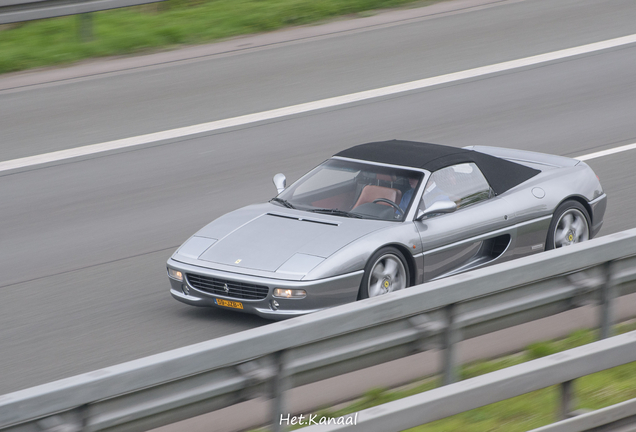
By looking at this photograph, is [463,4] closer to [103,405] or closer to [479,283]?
[479,283]

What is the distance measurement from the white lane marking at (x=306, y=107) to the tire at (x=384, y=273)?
5.94 metres

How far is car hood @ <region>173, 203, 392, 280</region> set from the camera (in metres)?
6.97

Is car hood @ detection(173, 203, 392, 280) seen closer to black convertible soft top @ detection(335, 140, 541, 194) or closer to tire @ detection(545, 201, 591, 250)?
black convertible soft top @ detection(335, 140, 541, 194)

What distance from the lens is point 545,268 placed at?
5082 mm

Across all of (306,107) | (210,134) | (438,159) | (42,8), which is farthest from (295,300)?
(42,8)

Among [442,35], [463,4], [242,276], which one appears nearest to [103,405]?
[242,276]

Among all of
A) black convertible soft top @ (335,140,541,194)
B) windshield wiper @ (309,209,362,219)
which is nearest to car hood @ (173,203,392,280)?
windshield wiper @ (309,209,362,219)

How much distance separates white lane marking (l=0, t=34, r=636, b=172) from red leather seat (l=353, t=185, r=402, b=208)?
17.1ft

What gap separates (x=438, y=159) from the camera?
8.00 m

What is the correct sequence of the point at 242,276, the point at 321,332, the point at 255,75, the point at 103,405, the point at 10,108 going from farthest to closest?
the point at 255,75 → the point at 10,108 → the point at 242,276 → the point at 321,332 → the point at 103,405

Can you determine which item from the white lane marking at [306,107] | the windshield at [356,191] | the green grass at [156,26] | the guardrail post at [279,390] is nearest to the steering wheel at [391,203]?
the windshield at [356,191]

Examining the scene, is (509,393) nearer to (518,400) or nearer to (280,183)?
(518,400)

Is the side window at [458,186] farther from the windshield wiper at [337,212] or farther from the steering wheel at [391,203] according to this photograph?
the windshield wiper at [337,212]

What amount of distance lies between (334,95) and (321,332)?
10.0 m
